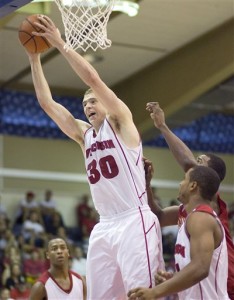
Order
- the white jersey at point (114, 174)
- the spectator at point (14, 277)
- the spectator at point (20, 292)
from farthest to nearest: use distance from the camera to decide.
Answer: the spectator at point (14, 277) < the spectator at point (20, 292) < the white jersey at point (114, 174)

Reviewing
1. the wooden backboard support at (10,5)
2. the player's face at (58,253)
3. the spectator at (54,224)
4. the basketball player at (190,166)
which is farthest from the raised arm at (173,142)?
the spectator at (54,224)

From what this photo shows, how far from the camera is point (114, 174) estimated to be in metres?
5.54

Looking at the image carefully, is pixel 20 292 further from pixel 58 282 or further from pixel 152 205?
pixel 152 205

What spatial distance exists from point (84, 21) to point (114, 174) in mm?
1451

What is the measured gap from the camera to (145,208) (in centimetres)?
557

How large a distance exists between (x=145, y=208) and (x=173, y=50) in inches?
449

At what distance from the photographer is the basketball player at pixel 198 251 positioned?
456 cm

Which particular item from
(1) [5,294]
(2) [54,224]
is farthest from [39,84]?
(2) [54,224]

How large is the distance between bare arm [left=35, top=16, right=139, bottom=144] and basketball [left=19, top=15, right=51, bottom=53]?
0.12 m

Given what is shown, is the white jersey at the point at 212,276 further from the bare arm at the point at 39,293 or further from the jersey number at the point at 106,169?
the bare arm at the point at 39,293

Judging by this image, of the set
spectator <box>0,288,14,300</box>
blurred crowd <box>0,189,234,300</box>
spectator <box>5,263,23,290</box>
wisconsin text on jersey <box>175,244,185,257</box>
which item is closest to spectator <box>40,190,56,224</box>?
blurred crowd <box>0,189,234,300</box>

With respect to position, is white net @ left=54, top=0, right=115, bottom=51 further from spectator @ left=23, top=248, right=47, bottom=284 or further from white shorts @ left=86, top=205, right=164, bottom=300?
spectator @ left=23, top=248, right=47, bottom=284

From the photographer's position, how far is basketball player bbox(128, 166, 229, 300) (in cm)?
456

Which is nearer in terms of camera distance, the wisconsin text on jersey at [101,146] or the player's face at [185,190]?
the player's face at [185,190]
